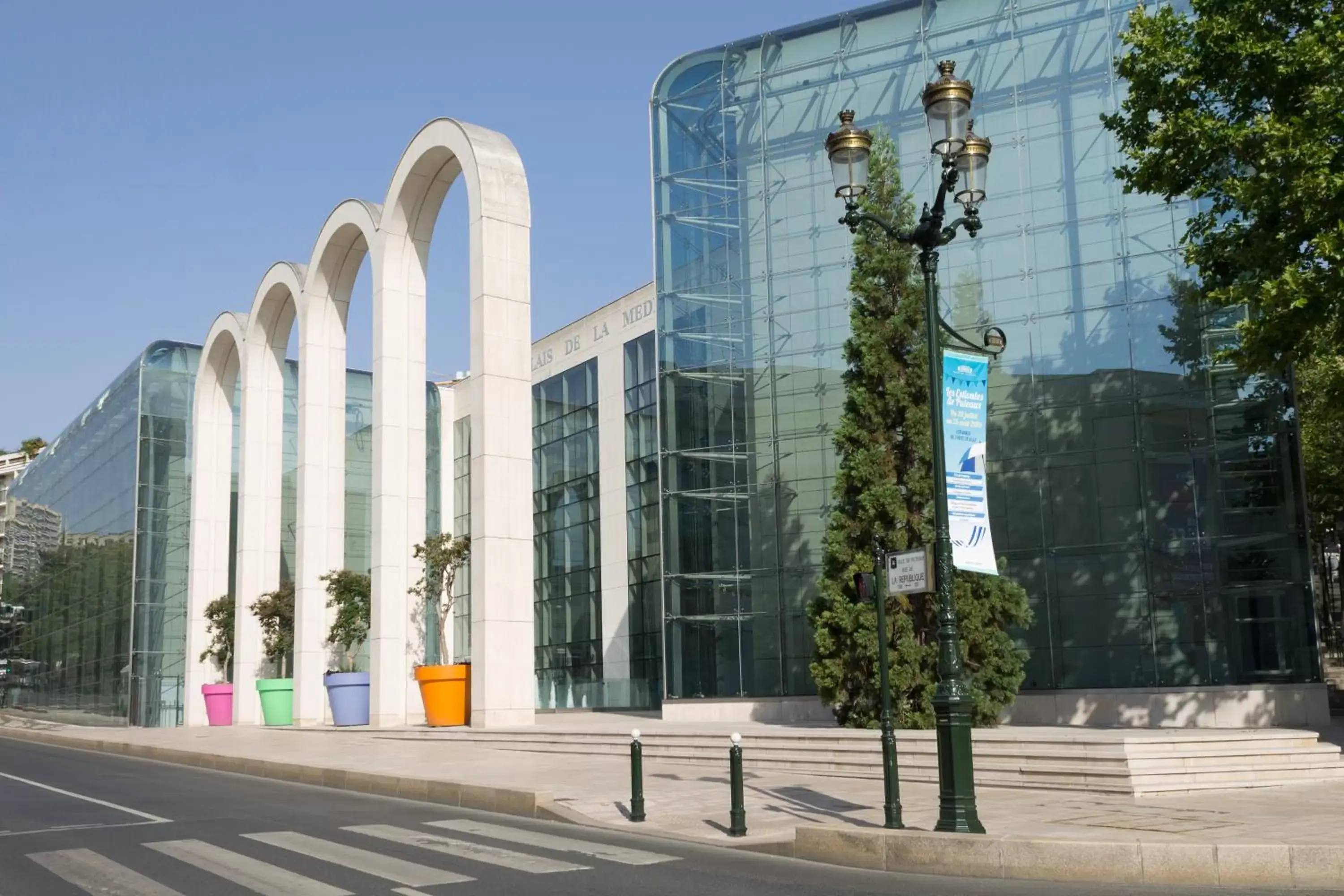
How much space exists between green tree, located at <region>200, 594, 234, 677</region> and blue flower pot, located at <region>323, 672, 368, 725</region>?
31.3 ft

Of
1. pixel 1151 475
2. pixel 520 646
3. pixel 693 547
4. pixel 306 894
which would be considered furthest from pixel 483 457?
pixel 306 894

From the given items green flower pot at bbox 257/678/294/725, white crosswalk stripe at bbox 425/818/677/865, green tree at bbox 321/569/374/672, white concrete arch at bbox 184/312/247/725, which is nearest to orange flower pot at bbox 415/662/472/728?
green tree at bbox 321/569/374/672

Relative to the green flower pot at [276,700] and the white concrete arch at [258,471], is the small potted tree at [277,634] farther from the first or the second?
the white concrete arch at [258,471]

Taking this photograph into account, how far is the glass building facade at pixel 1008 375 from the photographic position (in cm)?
2425

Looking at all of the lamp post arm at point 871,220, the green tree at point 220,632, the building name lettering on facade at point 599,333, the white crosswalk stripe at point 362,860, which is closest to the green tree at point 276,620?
the green tree at point 220,632

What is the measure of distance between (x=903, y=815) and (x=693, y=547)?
17201 mm

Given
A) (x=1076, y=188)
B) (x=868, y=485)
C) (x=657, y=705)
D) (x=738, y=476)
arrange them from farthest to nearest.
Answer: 1. (x=657, y=705)
2. (x=738, y=476)
3. (x=1076, y=188)
4. (x=868, y=485)

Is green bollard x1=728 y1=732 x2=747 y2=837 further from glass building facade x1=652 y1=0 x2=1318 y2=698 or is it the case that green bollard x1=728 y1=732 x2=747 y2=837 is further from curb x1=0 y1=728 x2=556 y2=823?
glass building facade x1=652 y1=0 x2=1318 y2=698

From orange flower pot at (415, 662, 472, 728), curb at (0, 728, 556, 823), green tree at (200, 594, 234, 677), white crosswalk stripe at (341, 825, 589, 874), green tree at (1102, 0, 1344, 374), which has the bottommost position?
curb at (0, 728, 556, 823)

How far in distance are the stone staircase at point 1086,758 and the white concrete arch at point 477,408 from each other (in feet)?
20.3

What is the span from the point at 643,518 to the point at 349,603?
10.1 meters

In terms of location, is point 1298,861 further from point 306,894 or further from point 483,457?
point 483,457

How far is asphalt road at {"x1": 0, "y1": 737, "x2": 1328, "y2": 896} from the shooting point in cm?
964

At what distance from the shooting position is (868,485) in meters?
22.2
